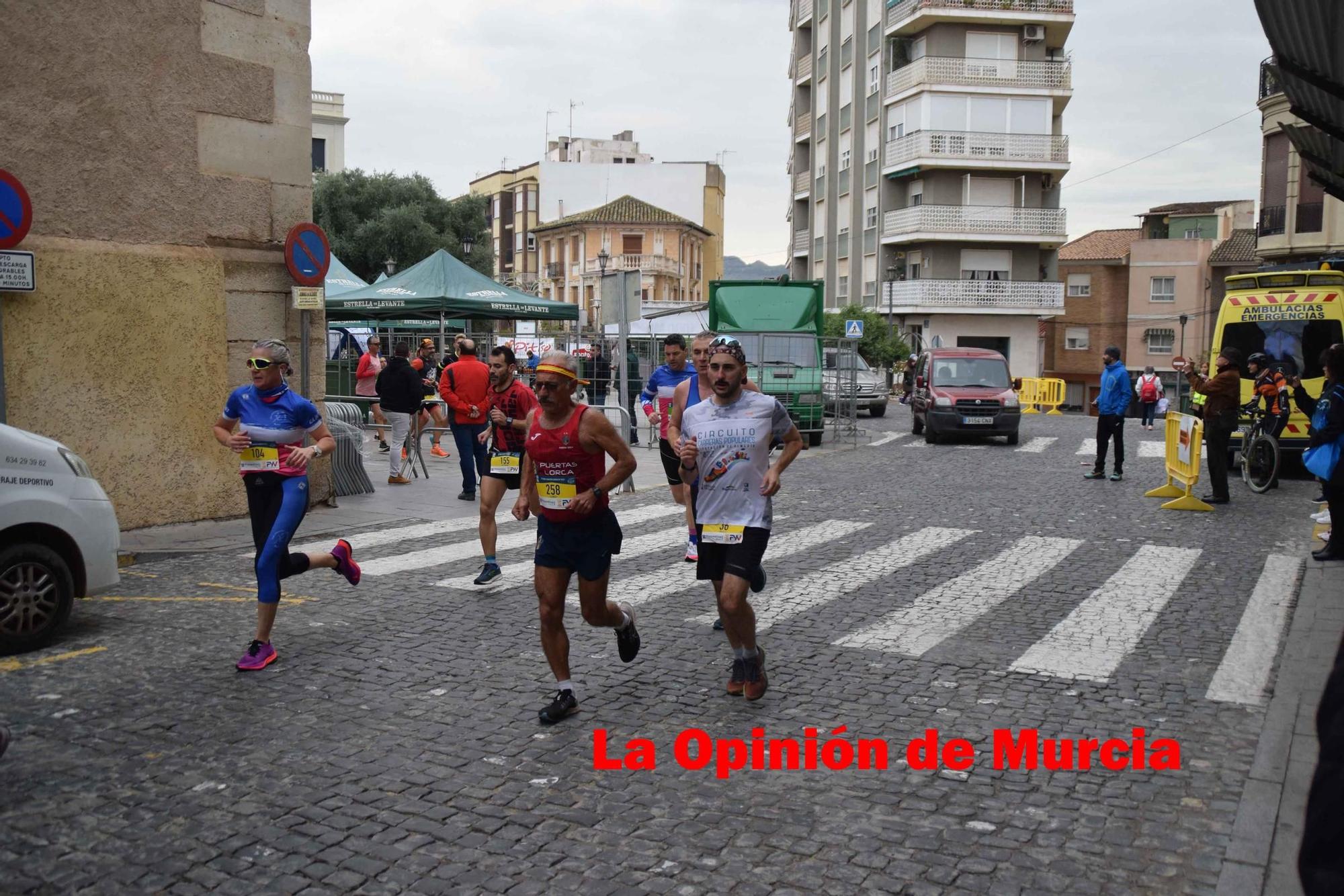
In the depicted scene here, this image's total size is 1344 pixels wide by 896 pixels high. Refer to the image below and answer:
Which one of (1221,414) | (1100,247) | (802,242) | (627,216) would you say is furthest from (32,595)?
(627,216)

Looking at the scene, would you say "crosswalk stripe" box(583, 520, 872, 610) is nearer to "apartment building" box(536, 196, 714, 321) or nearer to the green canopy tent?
the green canopy tent

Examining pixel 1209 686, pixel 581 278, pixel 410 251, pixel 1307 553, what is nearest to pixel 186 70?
pixel 1209 686

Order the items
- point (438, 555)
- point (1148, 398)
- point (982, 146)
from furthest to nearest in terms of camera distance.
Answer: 1. point (982, 146)
2. point (1148, 398)
3. point (438, 555)

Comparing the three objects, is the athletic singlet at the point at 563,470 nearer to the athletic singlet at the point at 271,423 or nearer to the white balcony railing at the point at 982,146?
the athletic singlet at the point at 271,423

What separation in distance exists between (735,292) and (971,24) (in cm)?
3295

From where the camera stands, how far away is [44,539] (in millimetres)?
7121

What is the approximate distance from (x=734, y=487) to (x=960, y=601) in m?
3.28

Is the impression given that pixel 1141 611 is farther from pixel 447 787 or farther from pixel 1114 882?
pixel 447 787

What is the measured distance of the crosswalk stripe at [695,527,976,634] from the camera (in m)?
8.31

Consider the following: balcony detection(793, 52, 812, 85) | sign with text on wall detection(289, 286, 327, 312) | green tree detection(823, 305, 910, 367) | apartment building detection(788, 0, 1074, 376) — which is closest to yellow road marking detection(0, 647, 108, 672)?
sign with text on wall detection(289, 286, 327, 312)

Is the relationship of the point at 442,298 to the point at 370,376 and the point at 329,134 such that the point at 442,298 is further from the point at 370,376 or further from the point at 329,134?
the point at 329,134

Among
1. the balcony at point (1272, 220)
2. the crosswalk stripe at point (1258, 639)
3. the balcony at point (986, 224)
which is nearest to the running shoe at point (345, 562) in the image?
the crosswalk stripe at point (1258, 639)

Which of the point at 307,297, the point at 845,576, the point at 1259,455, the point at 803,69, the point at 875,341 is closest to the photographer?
the point at 845,576

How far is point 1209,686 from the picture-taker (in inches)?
256
